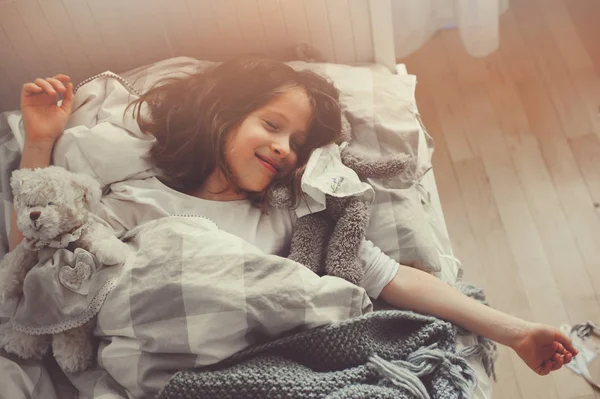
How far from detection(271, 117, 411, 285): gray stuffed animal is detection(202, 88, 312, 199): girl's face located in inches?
1.8

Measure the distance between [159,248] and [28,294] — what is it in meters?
0.20

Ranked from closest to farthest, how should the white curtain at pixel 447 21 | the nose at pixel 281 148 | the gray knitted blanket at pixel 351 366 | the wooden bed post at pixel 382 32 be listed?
the gray knitted blanket at pixel 351 366
the nose at pixel 281 148
the wooden bed post at pixel 382 32
the white curtain at pixel 447 21

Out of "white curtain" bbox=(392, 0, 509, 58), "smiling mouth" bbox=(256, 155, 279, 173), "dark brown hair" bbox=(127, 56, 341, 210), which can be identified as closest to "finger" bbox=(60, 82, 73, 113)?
"dark brown hair" bbox=(127, 56, 341, 210)

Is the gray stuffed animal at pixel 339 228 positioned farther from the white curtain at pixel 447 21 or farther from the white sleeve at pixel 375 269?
the white curtain at pixel 447 21

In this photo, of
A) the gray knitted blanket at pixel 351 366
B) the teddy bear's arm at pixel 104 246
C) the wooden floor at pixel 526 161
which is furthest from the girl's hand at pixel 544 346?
the teddy bear's arm at pixel 104 246

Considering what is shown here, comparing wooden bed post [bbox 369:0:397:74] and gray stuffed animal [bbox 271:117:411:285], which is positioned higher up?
wooden bed post [bbox 369:0:397:74]

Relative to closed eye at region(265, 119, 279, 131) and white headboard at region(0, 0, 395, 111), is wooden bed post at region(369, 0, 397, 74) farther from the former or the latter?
closed eye at region(265, 119, 279, 131)

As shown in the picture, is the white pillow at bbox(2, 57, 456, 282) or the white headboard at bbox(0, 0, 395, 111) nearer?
the white pillow at bbox(2, 57, 456, 282)

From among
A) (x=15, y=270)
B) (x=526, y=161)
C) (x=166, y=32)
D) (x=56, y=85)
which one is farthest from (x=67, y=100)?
(x=526, y=161)

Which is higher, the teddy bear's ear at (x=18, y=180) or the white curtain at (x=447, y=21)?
the teddy bear's ear at (x=18, y=180)

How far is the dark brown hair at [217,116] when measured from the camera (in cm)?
112

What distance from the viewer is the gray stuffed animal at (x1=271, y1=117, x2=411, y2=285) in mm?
1020

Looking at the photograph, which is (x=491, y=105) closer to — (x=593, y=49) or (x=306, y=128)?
(x=593, y=49)

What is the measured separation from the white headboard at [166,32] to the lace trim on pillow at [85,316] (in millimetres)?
607
